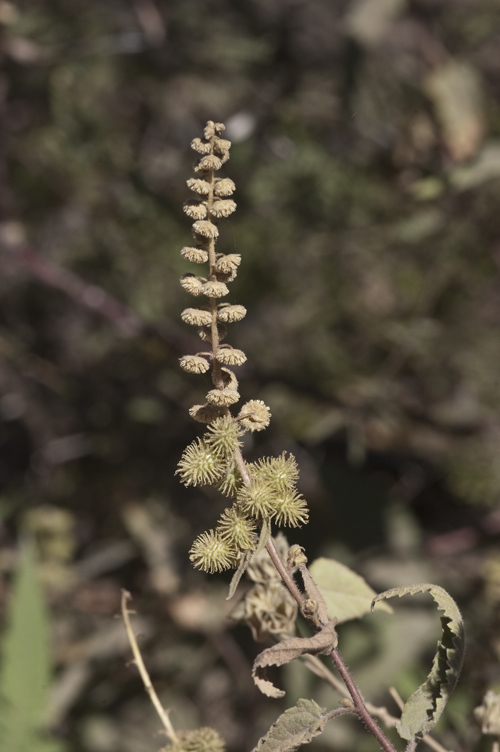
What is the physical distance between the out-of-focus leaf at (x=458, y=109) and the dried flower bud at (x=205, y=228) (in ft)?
5.79

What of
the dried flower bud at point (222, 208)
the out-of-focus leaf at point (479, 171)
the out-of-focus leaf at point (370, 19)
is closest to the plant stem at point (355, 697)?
the dried flower bud at point (222, 208)

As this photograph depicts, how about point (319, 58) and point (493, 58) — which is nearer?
point (319, 58)

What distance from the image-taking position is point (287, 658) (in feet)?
2.36

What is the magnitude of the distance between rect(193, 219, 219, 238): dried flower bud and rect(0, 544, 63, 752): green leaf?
132cm

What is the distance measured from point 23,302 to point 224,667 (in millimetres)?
1636

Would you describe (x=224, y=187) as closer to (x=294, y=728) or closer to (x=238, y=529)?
(x=238, y=529)

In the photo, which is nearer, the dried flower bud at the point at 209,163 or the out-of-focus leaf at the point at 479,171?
the dried flower bud at the point at 209,163

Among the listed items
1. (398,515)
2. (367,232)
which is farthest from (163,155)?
(398,515)

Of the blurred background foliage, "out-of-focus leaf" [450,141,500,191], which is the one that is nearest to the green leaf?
the blurred background foliage

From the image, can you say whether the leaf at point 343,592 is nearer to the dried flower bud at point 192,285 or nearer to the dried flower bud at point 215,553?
the dried flower bud at point 215,553

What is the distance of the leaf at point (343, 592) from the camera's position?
1.03 meters

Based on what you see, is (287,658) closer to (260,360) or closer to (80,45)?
(260,360)

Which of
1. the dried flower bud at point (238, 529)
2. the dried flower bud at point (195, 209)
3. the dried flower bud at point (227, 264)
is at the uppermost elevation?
the dried flower bud at point (195, 209)

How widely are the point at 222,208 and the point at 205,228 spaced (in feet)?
0.12
